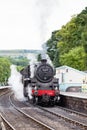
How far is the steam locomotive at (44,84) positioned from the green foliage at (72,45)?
2794cm

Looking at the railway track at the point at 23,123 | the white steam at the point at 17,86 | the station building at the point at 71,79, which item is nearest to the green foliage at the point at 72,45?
the white steam at the point at 17,86

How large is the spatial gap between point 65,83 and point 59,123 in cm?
2168

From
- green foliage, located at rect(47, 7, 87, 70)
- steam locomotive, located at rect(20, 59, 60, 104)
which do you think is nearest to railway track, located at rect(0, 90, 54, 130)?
steam locomotive, located at rect(20, 59, 60, 104)

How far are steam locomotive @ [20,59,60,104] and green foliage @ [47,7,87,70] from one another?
27938 millimetres

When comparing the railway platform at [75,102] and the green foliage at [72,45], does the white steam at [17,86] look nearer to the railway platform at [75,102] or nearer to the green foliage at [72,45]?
the railway platform at [75,102]

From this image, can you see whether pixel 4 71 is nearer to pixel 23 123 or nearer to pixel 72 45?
pixel 72 45

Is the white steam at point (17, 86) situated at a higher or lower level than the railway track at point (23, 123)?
higher

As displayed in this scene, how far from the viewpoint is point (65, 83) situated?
130 ft

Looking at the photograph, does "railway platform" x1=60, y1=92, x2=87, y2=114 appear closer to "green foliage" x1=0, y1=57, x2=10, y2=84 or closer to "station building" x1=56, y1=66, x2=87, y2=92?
"station building" x1=56, y1=66, x2=87, y2=92

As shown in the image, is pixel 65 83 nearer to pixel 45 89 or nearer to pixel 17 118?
pixel 45 89

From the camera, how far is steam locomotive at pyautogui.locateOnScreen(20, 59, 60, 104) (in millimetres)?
26844

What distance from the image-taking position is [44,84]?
27375mm

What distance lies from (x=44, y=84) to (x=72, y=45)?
140 feet

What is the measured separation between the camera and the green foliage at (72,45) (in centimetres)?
5947
